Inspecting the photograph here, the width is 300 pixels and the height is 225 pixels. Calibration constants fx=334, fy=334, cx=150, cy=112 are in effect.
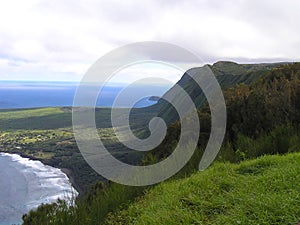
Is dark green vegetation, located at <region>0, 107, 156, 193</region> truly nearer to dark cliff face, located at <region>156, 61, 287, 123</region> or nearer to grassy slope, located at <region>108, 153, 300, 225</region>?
dark cliff face, located at <region>156, 61, 287, 123</region>

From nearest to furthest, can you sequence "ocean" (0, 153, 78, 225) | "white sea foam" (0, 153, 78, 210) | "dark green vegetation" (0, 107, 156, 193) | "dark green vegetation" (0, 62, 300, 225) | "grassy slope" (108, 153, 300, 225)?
"grassy slope" (108, 153, 300, 225) → "dark green vegetation" (0, 62, 300, 225) → "ocean" (0, 153, 78, 225) → "white sea foam" (0, 153, 78, 210) → "dark green vegetation" (0, 107, 156, 193)

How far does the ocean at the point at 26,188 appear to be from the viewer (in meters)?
23.6

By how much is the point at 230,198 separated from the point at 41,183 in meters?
34.0

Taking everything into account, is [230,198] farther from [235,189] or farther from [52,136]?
[52,136]

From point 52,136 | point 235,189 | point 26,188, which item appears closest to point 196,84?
point 26,188

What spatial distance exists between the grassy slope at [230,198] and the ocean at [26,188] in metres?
12.3

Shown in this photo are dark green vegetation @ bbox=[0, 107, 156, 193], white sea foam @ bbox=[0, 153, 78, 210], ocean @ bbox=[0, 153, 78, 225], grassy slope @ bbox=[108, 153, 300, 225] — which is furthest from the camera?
dark green vegetation @ bbox=[0, 107, 156, 193]

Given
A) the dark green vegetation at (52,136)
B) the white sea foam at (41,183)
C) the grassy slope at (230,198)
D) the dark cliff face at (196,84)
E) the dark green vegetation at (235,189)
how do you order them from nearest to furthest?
the grassy slope at (230,198) → the dark green vegetation at (235,189) → the white sea foam at (41,183) → the dark green vegetation at (52,136) → the dark cliff face at (196,84)

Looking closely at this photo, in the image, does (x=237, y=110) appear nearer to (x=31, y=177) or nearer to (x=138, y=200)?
(x=138, y=200)

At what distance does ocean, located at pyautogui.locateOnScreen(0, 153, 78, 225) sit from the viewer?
23594 millimetres

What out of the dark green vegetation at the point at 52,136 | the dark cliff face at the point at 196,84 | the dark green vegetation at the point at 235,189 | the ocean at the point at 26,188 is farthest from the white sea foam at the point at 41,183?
the dark green vegetation at the point at 235,189

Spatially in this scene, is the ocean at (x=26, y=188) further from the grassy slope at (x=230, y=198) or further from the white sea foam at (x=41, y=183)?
the grassy slope at (x=230, y=198)

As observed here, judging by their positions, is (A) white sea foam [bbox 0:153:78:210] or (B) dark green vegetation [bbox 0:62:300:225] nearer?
(B) dark green vegetation [bbox 0:62:300:225]

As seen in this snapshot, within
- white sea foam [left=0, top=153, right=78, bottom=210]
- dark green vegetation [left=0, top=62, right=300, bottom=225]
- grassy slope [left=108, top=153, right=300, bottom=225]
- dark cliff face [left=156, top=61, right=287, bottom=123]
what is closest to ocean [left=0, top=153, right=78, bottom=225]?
white sea foam [left=0, top=153, right=78, bottom=210]
